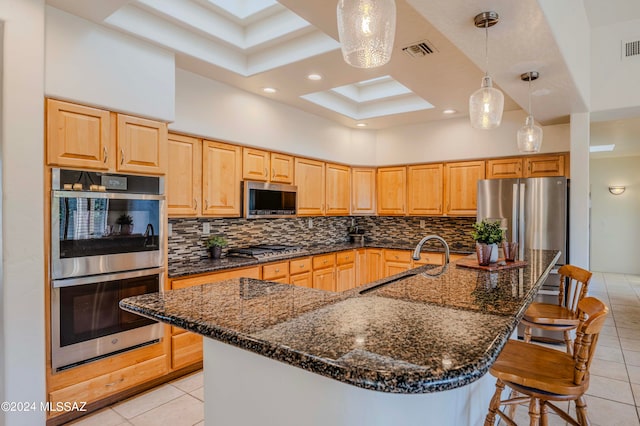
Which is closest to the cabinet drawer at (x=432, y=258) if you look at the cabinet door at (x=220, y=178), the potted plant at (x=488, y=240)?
the potted plant at (x=488, y=240)

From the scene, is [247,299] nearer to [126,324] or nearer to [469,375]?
[469,375]

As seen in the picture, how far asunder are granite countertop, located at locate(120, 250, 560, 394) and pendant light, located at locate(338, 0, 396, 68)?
3.17 ft

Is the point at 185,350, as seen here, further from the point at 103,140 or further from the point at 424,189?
the point at 424,189

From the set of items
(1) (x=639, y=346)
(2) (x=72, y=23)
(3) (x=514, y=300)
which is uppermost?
(2) (x=72, y=23)

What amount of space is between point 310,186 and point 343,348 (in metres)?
3.78

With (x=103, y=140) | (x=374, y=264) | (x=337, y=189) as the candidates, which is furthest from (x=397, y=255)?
(x=103, y=140)

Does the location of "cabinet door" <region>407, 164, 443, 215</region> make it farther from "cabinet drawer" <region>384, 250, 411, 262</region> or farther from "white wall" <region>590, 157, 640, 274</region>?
"white wall" <region>590, 157, 640, 274</region>

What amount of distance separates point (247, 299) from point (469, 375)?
0.91 meters

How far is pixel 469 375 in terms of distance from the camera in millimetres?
787

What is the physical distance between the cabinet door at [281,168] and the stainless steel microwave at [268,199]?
77 millimetres

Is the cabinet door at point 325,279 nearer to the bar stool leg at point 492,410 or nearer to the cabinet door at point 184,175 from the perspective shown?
the cabinet door at point 184,175

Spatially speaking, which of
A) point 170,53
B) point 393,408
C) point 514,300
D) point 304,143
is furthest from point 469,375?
point 304,143

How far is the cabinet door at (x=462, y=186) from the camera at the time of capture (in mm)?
4625

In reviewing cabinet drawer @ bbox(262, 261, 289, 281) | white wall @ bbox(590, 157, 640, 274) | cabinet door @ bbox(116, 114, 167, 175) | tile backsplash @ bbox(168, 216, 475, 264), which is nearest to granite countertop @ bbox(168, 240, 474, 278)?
cabinet drawer @ bbox(262, 261, 289, 281)
